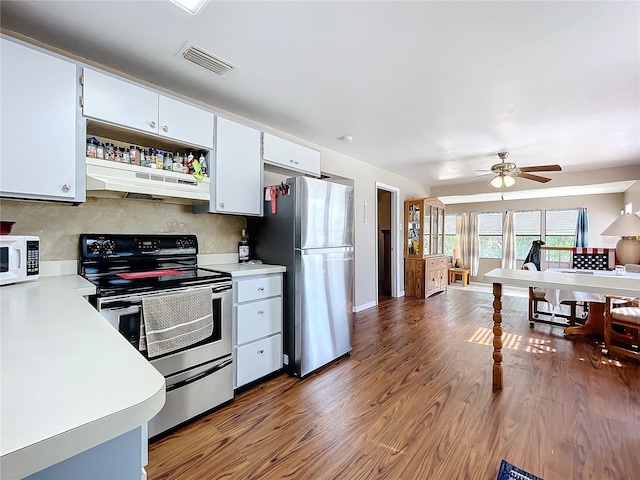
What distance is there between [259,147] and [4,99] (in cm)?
153

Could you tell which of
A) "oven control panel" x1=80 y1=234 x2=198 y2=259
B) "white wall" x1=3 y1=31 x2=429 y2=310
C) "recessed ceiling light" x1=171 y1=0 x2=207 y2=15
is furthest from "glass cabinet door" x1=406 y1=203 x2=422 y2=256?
"recessed ceiling light" x1=171 y1=0 x2=207 y2=15

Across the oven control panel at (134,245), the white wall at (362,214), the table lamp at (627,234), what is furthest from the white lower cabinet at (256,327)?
the table lamp at (627,234)

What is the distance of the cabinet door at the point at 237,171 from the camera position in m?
2.31

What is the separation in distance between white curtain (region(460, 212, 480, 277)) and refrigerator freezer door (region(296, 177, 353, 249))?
20.4 ft

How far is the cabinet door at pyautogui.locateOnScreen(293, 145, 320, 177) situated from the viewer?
Result: 2939 millimetres

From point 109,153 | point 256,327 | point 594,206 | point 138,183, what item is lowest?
point 256,327

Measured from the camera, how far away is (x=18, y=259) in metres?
1.54

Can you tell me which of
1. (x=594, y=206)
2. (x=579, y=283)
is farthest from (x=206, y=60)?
(x=594, y=206)

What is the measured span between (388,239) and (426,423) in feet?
13.8

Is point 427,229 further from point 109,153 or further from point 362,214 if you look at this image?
point 109,153

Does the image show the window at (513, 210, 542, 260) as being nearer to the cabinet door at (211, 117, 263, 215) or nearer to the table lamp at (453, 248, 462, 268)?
the table lamp at (453, 248, 462, 268)

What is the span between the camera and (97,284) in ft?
5.32

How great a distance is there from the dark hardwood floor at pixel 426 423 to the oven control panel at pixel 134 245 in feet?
3.97

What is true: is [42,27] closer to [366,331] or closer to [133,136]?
[133,136]
